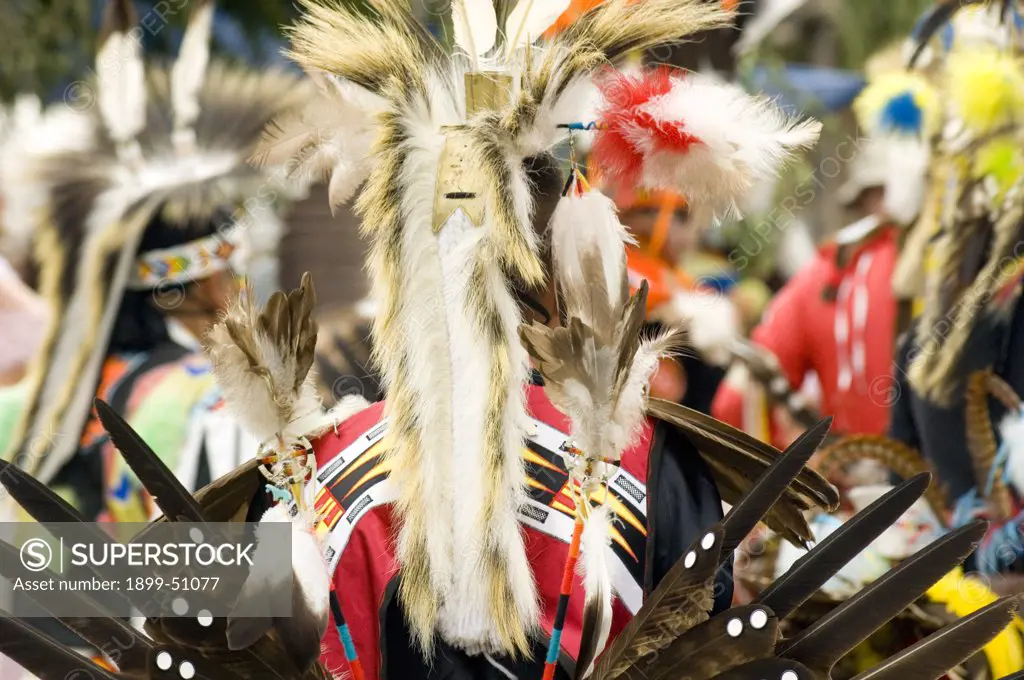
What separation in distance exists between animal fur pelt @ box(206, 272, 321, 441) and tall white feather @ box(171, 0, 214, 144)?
2.55 m

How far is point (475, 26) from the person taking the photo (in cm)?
182

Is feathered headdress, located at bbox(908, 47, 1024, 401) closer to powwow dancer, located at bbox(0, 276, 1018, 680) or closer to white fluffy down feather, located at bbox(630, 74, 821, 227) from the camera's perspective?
white fluffy down feather, located at bbox(630, 74, 821, 227)

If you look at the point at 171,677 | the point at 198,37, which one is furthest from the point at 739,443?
the point at 198,37

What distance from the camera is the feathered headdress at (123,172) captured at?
12.9ft

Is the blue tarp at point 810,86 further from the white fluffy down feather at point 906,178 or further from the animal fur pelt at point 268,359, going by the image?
the animal fur pelt at point 268,359

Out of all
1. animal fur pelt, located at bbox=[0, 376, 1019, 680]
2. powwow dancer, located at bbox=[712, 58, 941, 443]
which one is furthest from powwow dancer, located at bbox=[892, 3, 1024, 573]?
animal fur pelt, located at bbox=[0, 376, 1019, 680]

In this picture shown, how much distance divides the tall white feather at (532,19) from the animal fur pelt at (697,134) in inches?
5.2

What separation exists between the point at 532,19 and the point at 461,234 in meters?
0.33

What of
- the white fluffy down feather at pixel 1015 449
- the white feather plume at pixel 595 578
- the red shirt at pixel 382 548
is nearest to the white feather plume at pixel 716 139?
the red shirt at pixel 382 548

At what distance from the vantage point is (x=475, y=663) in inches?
68.1

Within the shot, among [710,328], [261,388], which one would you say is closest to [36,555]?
[261,388]

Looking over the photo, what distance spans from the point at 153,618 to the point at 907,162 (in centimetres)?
375

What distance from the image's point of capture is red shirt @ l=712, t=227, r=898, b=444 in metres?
4.73

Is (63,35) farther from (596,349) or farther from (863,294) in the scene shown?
(596,349)
